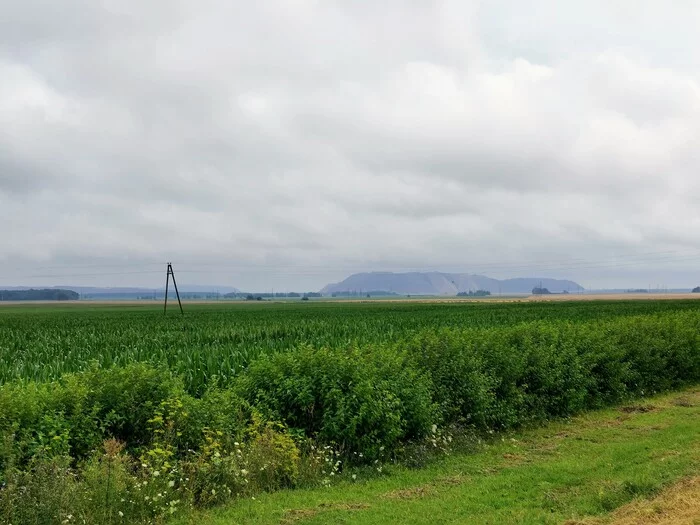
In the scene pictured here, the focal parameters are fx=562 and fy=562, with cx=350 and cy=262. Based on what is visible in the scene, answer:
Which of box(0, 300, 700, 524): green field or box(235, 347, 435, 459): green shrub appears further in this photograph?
box(235, 347, 435, 459): green shrub

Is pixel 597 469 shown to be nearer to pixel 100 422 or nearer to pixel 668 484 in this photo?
pixel 668 484

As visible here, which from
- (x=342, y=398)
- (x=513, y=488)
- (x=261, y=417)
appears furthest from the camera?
(x=342, y=398)

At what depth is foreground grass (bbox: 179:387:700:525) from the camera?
6.86m

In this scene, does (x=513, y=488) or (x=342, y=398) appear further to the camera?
(x=342, y=398)

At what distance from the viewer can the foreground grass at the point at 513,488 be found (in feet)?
22.5

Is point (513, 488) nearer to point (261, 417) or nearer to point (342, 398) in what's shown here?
point (342, 398)

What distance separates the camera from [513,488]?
7961mm

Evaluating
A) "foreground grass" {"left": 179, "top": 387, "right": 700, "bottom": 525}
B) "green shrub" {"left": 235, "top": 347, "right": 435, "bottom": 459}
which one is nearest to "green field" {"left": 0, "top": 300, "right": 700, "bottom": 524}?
"green shrub" {"left": 235, "top": 347, "right": 435, "bottom": 459}

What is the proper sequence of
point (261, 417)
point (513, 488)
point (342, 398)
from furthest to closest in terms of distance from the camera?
point (342, 398) < point (261, 417) < point (513, 488)

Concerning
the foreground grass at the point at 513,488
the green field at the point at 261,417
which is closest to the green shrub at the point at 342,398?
the green field at the point at 261,417

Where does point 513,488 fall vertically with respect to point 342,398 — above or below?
below

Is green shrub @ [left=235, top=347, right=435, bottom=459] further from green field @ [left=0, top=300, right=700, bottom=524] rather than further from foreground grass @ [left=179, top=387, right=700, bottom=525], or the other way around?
foreground grass @ [left=179, top=387, right=700, bottom=525]

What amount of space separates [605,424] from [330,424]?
295 inches

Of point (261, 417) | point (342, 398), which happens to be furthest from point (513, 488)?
Answer: point (261, 417)
